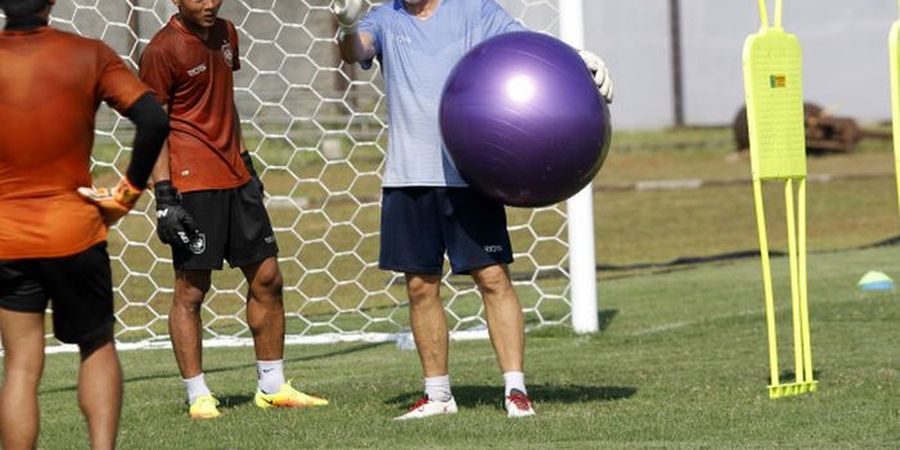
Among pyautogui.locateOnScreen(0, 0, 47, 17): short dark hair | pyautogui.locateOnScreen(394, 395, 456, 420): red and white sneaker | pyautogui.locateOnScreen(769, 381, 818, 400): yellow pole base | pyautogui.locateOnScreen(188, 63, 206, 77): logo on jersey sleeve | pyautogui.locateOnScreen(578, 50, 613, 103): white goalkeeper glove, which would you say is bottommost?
pyautogui.locateOnScreen(769, 381, 818, 400): yellow pole base

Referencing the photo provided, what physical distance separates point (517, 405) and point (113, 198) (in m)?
2.33

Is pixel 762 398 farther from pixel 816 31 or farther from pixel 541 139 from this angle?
pixel 816 31

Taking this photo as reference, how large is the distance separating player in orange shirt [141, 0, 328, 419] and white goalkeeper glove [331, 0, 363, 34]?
29.2 inches

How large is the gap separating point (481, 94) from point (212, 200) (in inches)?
57.9

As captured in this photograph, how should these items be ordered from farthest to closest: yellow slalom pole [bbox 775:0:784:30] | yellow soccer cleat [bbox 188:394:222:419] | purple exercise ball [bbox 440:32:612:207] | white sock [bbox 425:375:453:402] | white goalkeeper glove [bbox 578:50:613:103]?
yellow soccer cleat [bbox 188:394:222:419]
yellow slalom pole [bbox 775:0:784:30]
white sock [bbox 425:375:453:402]
white goalkeeper glove [bbox 578:50:613:103]
purple exercise ball [bbox 440:32:612:207]

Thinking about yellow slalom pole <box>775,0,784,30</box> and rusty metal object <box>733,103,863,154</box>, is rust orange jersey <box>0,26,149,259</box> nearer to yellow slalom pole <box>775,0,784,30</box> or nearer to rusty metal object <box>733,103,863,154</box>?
yellow slalom pole <box>775,0,784,30</box>

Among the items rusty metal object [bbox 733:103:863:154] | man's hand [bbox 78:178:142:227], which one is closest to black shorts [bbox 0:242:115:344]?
man's hand [bbox 78:178:142:227]

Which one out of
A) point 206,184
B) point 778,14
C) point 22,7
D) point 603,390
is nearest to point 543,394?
point 603,390

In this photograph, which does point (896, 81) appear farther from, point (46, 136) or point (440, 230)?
point (46, 136)

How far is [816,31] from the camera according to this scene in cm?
4581

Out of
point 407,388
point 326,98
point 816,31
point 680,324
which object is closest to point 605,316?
point 680,324

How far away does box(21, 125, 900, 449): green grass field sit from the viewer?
7.02 m

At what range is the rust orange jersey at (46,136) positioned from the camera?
548cm

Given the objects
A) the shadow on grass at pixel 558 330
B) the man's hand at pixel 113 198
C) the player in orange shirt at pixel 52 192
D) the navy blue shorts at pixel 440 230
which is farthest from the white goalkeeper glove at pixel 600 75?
the shadow on grass at pixel 558 330
